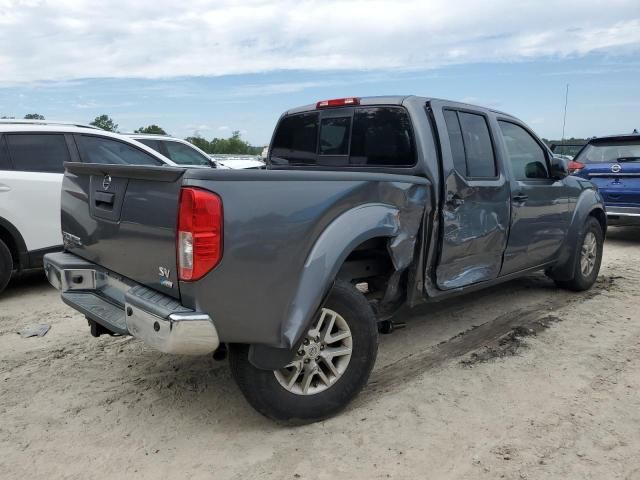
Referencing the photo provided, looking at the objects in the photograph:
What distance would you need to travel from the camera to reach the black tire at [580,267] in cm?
576

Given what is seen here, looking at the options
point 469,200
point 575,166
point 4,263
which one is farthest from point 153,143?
point 469,200

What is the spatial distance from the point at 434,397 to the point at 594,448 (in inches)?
36.3

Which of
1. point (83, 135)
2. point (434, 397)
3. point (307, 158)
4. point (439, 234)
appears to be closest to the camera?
point (434, 397)

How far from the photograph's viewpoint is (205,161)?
9867 millimetres

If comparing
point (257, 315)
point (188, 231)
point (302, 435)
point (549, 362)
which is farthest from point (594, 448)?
point (188, 231)

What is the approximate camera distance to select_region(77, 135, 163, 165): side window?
6.15 metres

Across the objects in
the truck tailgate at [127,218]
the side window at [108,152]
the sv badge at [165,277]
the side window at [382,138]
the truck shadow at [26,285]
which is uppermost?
the side window at [382,138]

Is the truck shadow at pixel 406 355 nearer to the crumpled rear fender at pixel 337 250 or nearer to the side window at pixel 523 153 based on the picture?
the crumpled rear fender at pixel 337 250

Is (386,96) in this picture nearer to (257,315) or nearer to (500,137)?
(500,137)

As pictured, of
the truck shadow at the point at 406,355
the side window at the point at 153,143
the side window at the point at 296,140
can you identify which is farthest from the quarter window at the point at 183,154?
the truck shadow at the point at 406,355

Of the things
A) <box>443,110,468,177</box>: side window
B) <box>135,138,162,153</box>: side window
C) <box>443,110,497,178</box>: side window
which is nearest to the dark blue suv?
<box>443,110,497,178</box>: side window

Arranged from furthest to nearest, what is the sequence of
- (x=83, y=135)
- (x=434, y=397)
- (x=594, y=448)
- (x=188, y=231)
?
(x=83, y=135) < (x=434, y=397) < (x=594, y=448) < (x=188, y=231)

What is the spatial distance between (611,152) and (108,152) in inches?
309

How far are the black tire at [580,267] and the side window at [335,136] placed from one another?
9.71ft
